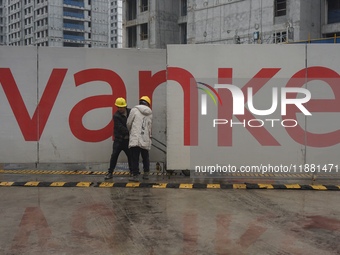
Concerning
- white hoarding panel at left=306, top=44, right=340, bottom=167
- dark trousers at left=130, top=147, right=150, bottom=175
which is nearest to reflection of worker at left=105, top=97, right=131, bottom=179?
dark trousers at left=130, top=147, right=150, bottom=175

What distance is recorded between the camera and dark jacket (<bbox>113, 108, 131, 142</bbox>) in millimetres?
8789

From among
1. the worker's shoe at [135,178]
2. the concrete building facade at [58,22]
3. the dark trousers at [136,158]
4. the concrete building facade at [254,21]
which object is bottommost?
the worker's shoe at [135,178]

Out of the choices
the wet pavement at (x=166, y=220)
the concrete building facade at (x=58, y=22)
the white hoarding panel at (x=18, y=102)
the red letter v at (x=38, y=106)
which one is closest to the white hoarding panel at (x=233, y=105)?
the wet pavement at (x=166, y=220)

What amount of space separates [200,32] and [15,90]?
33479 mm

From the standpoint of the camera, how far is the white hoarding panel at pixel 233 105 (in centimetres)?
864

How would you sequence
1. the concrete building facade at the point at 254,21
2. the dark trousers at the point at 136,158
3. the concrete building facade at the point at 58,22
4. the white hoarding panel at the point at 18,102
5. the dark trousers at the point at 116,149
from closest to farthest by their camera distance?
the dark trousers at the point at 136,158
the dark trousers at the point at 116,149
the white hoarding panel at the point at 18,102
the concrete building facade at the point at 254,21
the concrete building facade at the point at 58,22

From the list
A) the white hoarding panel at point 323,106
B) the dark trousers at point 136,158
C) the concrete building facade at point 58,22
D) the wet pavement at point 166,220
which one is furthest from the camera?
the concrete building facade at point 58,22

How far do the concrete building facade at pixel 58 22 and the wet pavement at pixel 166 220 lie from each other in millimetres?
91543

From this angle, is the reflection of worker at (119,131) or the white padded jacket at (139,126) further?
the reflection of worker at (119,131)

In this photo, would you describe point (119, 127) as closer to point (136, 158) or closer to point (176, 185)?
point (136, 158)

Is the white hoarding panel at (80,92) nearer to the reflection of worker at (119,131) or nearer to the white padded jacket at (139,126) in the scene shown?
the reflection of worker at (119,131)

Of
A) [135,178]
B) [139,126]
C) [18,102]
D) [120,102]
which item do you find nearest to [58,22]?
[18,102]

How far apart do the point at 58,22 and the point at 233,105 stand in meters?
96.7

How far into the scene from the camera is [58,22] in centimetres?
9725
